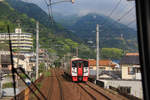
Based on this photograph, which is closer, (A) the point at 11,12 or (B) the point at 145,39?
(B) the point at 145,39

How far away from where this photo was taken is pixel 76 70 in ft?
52.6

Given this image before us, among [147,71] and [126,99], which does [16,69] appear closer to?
[147,71]

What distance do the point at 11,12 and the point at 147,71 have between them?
189 centimetres

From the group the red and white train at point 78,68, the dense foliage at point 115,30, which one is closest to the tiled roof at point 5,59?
the dense foliage at point 115,30

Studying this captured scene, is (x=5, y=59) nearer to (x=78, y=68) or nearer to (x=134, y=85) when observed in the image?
(x=134, y=85)

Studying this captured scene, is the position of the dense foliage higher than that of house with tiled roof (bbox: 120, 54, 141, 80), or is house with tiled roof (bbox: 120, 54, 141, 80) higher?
the dense foliage

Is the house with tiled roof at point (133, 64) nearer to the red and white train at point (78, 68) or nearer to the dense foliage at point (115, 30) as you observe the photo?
the dense foliage at point (115, 30)

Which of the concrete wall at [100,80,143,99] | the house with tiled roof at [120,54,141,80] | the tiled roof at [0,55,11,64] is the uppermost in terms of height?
the tiled roof at [0,55,11,64]

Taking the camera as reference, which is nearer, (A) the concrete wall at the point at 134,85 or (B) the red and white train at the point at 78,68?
(A) the concrete wall at the point at 134,85

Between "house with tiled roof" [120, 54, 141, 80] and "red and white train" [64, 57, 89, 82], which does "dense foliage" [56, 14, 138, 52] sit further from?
"red and white train" [64, 57, 89, 82]

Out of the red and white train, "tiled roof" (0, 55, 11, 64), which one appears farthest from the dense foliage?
the red and white train

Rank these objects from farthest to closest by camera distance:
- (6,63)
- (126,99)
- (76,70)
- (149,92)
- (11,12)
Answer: (76,70) → (126,99) → (11,12) → (6,63) → (149,92)

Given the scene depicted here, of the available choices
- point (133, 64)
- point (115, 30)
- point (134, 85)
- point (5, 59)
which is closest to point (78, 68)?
point (115, 30)

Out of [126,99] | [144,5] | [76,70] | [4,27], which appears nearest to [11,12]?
[4,27]
